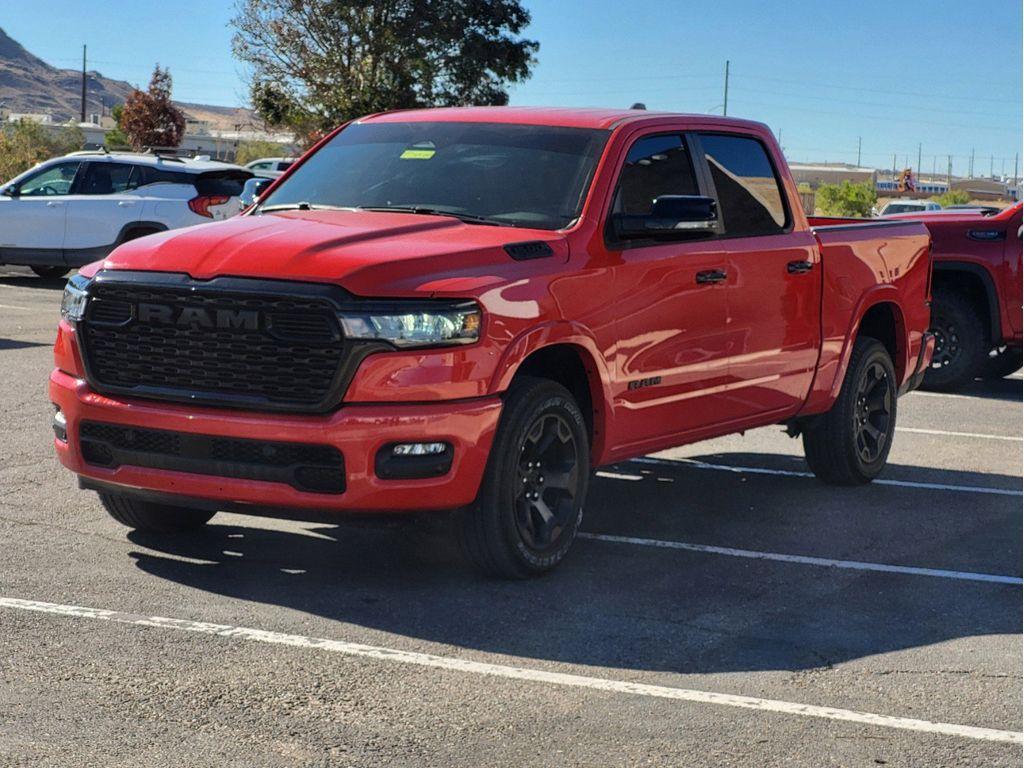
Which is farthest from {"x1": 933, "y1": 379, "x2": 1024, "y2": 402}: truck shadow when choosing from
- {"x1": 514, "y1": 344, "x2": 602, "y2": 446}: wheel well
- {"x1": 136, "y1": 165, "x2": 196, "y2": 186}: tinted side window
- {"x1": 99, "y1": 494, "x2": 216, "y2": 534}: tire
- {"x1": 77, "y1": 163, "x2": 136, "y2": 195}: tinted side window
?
{"x1": 77, "y1": 163, "x2": 136, "y2": 195}: tinted side window

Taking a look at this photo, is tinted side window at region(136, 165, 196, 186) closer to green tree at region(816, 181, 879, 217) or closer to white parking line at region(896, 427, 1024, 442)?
white parking line at region(896, 427, 1024, 442)

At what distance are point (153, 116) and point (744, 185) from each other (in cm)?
6932

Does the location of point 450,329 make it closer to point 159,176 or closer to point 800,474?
point 800,474

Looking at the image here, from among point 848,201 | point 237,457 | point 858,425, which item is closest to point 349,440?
point 237,457

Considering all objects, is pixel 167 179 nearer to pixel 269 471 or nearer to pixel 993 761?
pixel 269 471

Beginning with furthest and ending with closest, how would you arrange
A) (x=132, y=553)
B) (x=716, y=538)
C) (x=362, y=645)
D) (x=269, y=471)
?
(x=716, y=538) → (x=132, y=553) → (x=269, y=471) → (x=362, y=645)

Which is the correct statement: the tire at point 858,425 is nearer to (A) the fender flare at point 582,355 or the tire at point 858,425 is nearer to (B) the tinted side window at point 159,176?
(A) the fender flare at point 582,355

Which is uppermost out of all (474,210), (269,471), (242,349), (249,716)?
(474,210)

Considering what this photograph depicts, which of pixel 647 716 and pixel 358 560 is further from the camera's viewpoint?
pixel 358 560

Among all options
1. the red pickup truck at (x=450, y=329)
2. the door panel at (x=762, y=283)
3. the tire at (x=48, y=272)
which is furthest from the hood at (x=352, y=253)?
the tire at (x=48, y=272)

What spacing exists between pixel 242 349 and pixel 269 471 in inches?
18.2

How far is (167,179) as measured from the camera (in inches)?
834

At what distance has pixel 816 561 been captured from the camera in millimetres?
7324

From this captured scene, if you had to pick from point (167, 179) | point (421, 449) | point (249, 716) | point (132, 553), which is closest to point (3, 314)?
point (167, 179)
